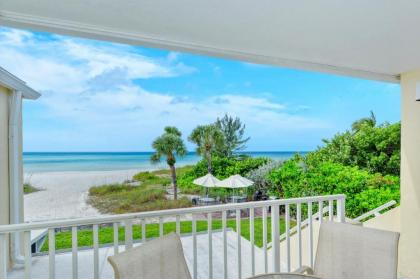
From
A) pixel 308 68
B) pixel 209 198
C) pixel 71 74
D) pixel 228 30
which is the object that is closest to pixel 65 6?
pixel 228 30

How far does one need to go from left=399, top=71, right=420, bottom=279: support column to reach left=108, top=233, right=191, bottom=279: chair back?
307cm

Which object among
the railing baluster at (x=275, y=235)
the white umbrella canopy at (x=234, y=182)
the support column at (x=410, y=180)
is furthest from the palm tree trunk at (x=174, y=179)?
the support column at (x=410, y=180)

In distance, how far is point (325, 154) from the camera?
816cm

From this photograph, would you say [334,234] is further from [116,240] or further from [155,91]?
[155,91]

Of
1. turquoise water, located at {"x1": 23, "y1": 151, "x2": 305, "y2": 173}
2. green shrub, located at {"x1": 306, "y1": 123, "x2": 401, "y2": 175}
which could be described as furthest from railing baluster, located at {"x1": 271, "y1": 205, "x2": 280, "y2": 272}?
green shrub, located at {"x1": 306, "y1": 123, "x2": 401, "y2": 175}

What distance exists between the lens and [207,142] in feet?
25.8

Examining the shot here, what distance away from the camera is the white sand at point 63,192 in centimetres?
649

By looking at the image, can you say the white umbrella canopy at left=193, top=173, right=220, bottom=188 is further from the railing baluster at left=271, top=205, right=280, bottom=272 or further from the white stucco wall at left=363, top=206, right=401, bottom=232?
the railing baluster at left=271, top=205, right=280, bottom=272

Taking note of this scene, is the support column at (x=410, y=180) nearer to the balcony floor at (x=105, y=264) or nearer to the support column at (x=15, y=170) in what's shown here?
the balcony floor at (x=105, y=264)

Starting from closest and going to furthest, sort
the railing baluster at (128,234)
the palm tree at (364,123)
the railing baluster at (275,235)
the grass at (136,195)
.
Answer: the railing baluster at (128,234) → the railing baluster at (275,235) → the grass at (136,195) → the palm tree at (364,123)

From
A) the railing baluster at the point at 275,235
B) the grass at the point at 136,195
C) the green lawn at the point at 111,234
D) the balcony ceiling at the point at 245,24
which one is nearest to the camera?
the balcony ceiling at the point at 245,24

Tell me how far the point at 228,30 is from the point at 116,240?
1.83 m

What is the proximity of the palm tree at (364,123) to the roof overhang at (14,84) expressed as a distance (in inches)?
301

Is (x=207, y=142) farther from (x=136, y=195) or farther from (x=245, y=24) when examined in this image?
(x=245, y=24)
